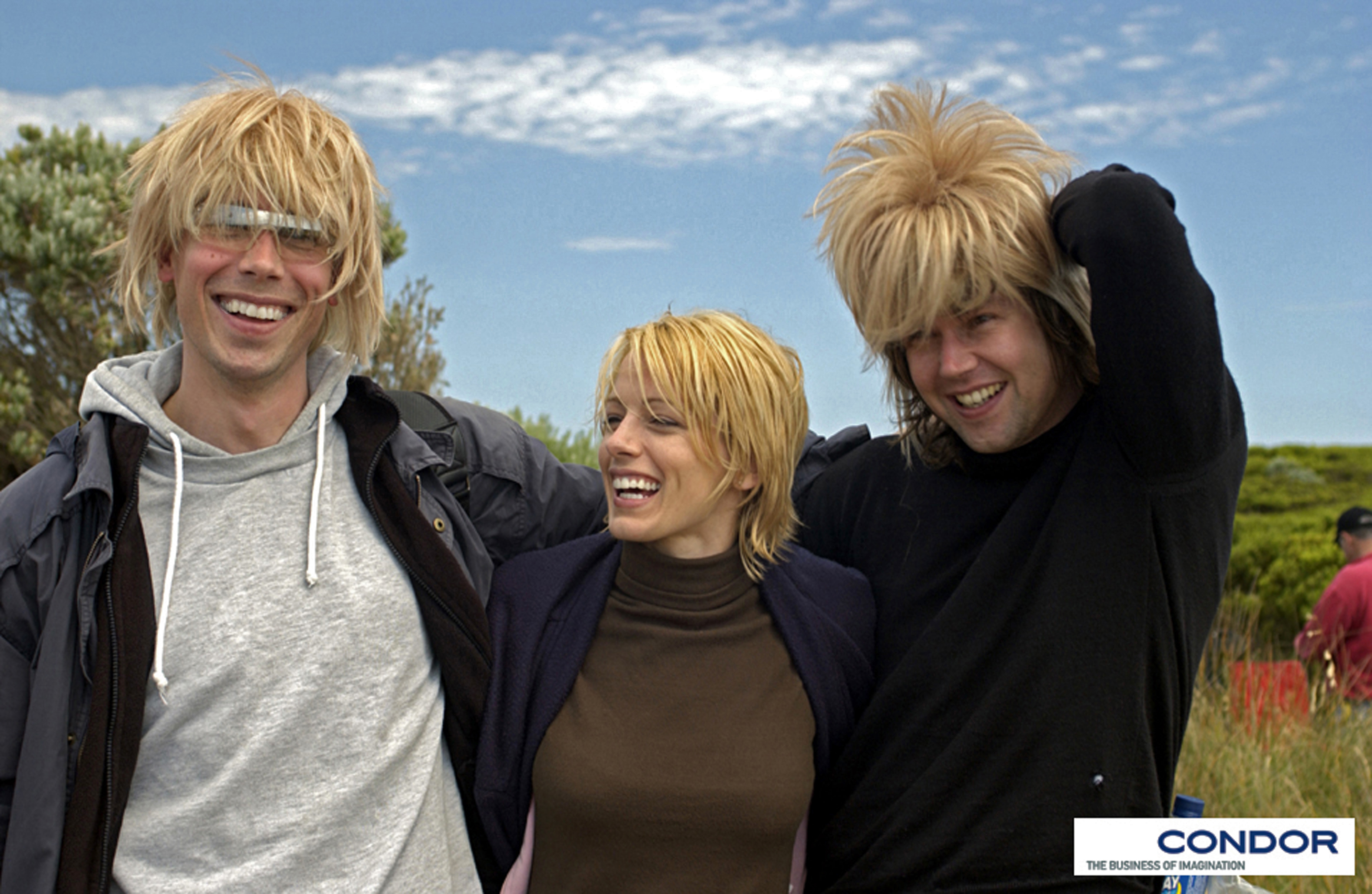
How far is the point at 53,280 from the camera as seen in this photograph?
333 inches

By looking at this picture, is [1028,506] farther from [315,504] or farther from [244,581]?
[244,581]

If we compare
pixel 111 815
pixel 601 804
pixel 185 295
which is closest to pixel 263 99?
A: pixel 185 295

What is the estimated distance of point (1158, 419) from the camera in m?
2.26

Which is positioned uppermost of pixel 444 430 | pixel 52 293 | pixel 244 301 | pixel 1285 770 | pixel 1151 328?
pixel 52 293

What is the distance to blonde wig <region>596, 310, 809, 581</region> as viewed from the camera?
8.49ft

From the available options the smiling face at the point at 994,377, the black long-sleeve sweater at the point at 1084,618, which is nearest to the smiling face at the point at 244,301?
the smiling face at the point at 994,377

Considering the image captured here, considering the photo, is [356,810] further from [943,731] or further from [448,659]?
[943,731]

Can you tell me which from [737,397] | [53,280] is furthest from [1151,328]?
[53,280]

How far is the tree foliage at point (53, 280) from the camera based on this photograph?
27.6ft

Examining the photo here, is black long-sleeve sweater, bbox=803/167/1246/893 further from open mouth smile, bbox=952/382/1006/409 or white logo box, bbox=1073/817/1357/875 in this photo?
open mouth smile, bbox=952/382/1006/409

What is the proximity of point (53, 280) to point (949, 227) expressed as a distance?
27.0 feet

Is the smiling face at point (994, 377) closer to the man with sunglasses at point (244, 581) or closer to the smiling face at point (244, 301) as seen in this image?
the man with sunglasses at point (244, 581)

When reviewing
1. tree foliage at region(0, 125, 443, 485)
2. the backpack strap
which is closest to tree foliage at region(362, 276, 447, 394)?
tree foliage at region(0, 125, 443, 485)

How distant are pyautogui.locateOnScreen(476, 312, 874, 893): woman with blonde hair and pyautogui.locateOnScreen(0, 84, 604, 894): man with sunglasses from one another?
187mm
